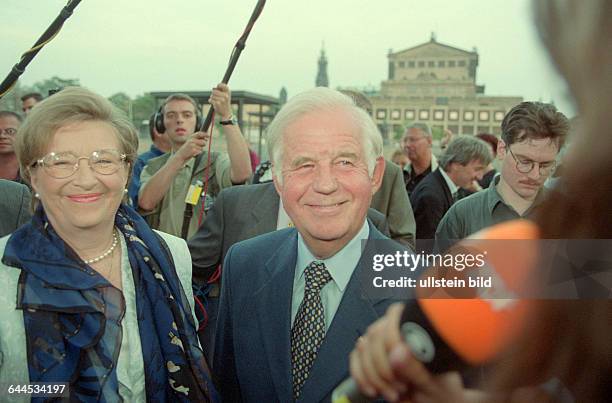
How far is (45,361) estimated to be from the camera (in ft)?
4.59

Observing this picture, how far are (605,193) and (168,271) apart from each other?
4.79 ft

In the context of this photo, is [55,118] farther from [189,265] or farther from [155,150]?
[155,150]

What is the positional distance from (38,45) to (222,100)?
101cm

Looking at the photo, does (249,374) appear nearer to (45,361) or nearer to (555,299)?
(45,361)

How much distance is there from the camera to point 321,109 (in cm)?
141

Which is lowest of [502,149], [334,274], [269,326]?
[269,326]

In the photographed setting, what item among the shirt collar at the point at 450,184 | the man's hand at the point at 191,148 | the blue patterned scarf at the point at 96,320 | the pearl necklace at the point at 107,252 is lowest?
the blue patterned scarf at the point at 96,320

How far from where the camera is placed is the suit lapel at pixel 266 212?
2312 millimetres

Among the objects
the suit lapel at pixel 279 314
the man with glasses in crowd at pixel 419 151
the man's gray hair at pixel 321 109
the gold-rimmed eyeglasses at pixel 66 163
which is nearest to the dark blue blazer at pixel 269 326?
the suit lapel at pixel 279 314

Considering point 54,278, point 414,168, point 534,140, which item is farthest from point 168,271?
point 414,168

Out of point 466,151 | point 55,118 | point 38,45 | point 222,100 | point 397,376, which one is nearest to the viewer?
point 397,376

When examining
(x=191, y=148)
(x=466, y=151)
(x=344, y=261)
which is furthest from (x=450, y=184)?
(x=344, y=261)

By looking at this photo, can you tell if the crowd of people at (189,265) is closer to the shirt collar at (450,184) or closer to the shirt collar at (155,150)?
the shirt collar at (450,184)

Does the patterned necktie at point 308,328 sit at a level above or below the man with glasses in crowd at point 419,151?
below
